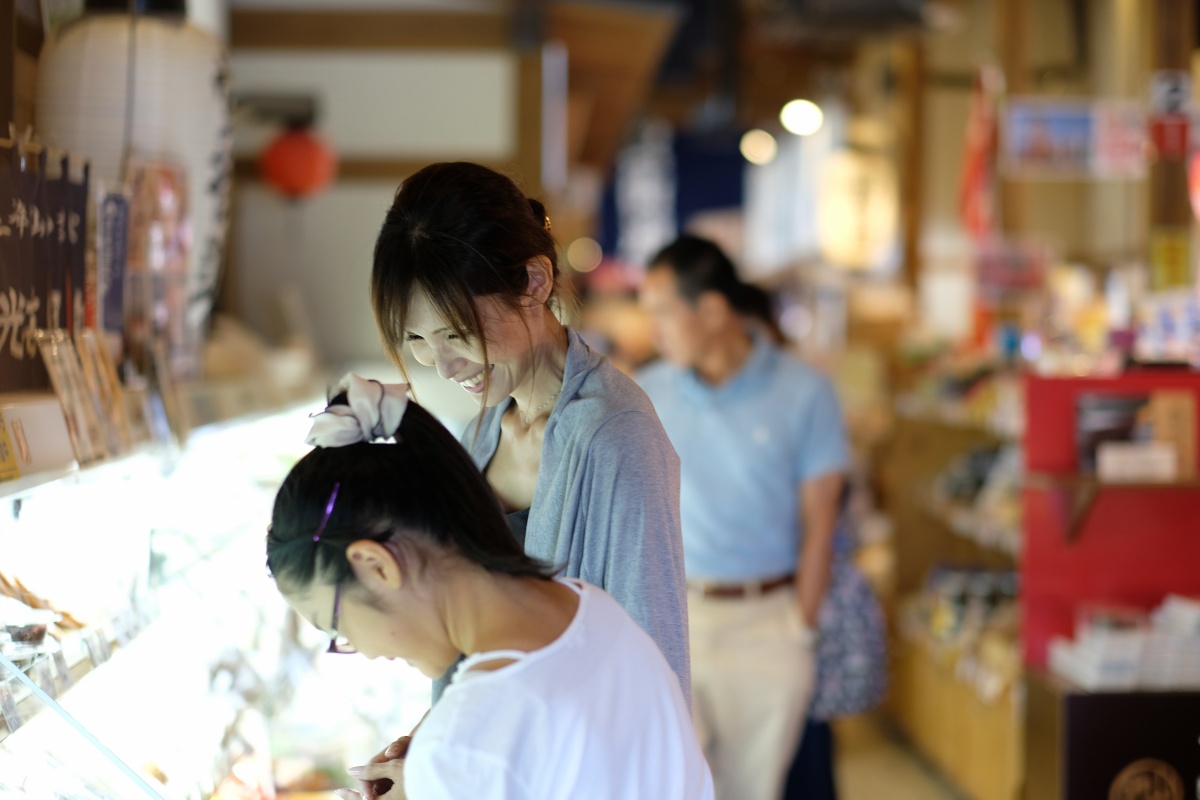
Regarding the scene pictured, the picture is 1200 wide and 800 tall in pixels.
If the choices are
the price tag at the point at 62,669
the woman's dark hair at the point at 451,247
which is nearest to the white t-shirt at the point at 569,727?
the woman's dark hair at the point at 451,247

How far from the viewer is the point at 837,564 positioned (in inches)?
165

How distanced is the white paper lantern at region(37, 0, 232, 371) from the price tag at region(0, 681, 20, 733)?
3.60ft

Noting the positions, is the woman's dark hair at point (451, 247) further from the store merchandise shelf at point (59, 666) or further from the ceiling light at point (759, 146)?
the ceiling light at point (759, 146)

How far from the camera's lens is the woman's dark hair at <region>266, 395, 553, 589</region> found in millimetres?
1133

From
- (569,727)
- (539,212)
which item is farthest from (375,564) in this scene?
(539,212)

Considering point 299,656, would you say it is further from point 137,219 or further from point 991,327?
point 991,327

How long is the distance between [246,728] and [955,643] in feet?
12.0

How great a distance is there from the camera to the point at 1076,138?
19.6ft

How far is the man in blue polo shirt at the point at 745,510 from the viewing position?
346 centimetres

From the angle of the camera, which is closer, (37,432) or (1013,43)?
(37,432)

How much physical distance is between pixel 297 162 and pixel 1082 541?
10.8 ft

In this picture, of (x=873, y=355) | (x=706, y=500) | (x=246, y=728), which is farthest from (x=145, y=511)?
(x=873, y=355)

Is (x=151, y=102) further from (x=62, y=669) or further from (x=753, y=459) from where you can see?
(x=753, y=459)

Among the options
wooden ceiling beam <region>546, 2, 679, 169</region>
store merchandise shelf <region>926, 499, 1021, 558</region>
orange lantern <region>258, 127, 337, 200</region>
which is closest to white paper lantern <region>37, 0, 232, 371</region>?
orange lantern <region>258, 127, 337, 200</region>
